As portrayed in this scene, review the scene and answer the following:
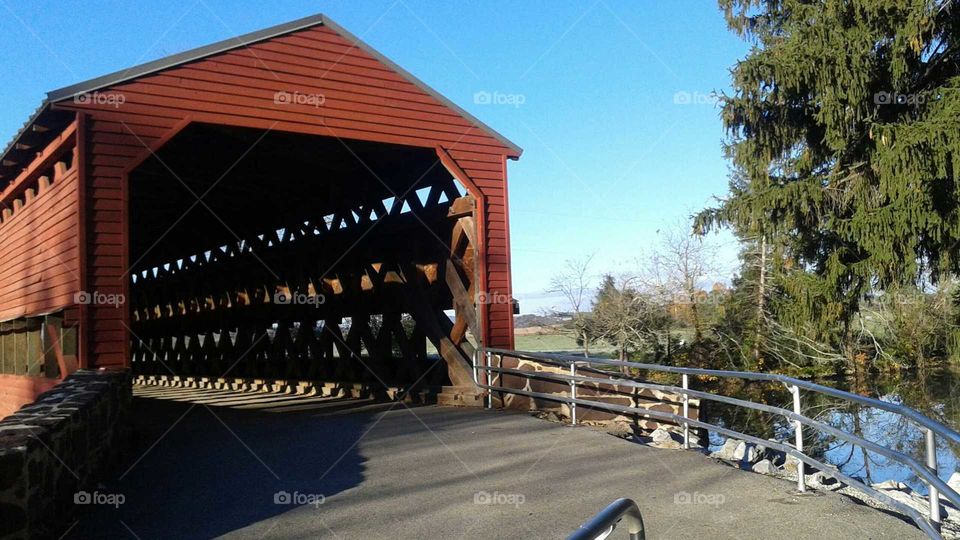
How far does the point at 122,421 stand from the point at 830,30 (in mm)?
13286

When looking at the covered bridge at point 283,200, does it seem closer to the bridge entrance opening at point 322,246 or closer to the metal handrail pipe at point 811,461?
the bridge entrance opening at point 322,246

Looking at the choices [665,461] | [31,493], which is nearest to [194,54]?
[31,493]

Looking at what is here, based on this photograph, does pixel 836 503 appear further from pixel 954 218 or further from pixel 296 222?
pixel 296 222

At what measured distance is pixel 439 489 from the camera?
5855 mm

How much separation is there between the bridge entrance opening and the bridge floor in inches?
115

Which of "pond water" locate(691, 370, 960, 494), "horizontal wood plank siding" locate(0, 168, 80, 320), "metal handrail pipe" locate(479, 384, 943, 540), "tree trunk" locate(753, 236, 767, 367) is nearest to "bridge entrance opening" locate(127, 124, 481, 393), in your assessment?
"horizontal wood plank siding" locate(0, 168, 80, 320)

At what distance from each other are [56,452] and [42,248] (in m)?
6.21

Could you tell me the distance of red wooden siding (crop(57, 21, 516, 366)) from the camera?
28.2ft

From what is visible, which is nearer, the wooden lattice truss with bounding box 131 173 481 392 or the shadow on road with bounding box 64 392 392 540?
the shadow on road with bounding box 64 392 392 540

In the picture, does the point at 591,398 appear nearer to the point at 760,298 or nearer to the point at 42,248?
the point at 42,248

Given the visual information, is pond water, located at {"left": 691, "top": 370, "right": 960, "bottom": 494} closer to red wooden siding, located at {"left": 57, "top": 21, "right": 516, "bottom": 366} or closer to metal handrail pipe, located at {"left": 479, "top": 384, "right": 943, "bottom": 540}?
metal handrail pipe, located at {"left": 479, "top": 384, "right": 943, "bottom": 540}

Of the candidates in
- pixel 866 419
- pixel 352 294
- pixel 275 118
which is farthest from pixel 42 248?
pixel 866 419

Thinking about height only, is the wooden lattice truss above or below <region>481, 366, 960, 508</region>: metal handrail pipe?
above

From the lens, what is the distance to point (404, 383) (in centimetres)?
1274
